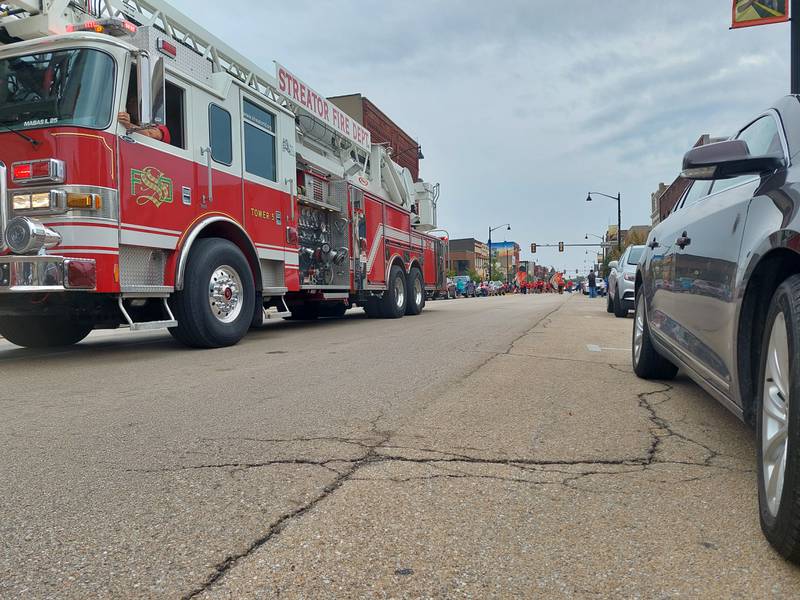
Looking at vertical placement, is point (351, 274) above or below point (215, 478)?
above

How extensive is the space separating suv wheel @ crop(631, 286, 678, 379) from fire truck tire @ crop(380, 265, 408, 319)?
27.5ft

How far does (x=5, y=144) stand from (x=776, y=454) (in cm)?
658

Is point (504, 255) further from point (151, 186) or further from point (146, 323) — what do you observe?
point (146, 323)

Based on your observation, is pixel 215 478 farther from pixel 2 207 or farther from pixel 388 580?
pixel 2 207

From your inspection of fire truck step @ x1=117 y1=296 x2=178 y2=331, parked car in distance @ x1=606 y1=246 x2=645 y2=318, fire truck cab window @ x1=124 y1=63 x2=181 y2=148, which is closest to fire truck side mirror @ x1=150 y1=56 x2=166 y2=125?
fire truck cab window @ x1=124 y1=63 x2=181 y2=148

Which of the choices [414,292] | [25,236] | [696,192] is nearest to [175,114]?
[25,236]

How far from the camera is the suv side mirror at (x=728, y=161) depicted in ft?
8.69

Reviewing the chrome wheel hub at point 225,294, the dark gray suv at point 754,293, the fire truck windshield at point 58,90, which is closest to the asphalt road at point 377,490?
the dark gray suv at point 754,293

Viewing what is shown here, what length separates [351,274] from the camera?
1177cm

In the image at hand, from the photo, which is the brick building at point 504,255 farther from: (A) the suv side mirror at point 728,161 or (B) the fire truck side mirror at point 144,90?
(A) the suv side mirror at point 728,161

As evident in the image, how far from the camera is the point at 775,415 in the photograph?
2152 millimetres

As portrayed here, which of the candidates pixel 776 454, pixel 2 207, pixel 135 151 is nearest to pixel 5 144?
pixel 2 207

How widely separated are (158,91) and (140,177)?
86 centimetres

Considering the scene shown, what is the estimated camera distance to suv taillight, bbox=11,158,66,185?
18.9 feet
